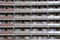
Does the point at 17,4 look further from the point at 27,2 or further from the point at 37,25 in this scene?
the point at 37,25

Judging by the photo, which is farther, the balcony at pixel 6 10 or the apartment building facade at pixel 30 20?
the balcony at pixel 6 10

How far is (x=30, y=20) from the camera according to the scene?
31.6 m

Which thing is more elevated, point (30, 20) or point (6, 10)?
point (6, 10)

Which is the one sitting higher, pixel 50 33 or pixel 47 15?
pixel 47 15

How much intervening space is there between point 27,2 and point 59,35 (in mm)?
10819

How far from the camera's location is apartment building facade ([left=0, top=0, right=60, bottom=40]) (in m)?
31.2

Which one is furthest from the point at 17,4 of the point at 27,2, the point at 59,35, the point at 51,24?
the point at 59,35

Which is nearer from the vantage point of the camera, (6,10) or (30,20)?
(30,20)

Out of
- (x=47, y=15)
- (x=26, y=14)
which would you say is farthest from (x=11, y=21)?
(x=47, y=15)

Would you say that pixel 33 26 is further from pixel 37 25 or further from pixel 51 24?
pixel 51 24

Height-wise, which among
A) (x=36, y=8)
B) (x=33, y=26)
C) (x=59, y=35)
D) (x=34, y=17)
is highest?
(x=36, y=8)

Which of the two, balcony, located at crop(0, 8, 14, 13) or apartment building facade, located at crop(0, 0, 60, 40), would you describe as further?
balcony, located at crop(0, 8, 14, 13)

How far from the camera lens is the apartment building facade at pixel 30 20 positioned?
31203mm

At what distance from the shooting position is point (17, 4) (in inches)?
1272
